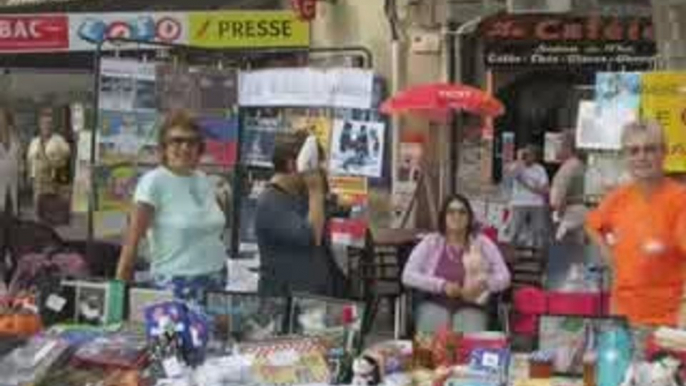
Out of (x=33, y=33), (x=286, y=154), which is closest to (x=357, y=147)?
(x=286, y=154)

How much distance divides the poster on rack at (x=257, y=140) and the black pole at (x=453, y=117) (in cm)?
372

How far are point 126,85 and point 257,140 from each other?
4.28ft

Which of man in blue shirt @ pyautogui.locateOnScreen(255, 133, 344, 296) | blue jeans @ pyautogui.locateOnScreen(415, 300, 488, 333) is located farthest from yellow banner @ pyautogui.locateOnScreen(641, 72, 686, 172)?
man in blue shirt @ pyautogui.locateOnScreen(255, 133, 344, 296)

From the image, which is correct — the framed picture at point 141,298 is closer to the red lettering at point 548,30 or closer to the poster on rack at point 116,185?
the poster on rack at point 116,185

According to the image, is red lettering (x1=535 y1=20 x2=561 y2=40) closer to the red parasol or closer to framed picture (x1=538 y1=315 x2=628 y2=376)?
the red parasol

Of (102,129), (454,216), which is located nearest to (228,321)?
(454,216)

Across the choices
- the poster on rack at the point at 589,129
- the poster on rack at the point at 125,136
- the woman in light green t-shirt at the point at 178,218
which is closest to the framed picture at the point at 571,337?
the woman in light green t-shirt at the point at 178,218

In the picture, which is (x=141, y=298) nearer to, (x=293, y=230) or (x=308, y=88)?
(x=293, y=230)

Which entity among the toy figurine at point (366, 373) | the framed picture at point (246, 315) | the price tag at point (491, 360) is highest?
the framed picture at point (246, 315)

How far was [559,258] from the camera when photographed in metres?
9.88

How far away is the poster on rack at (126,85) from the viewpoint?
9508mm

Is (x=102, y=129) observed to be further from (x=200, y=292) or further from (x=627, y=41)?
(x=627, y=41)

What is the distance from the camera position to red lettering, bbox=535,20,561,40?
13891mm

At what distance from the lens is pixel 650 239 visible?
5.57m
